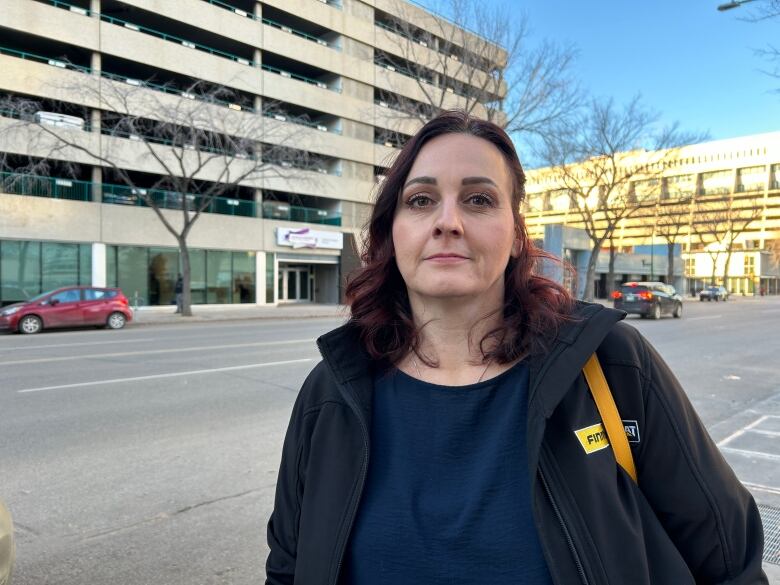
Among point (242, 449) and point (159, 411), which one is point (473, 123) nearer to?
point (242, 449)

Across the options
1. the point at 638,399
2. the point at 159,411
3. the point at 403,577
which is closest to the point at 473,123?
the point at 638,399

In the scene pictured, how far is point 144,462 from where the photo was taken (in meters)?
5.30

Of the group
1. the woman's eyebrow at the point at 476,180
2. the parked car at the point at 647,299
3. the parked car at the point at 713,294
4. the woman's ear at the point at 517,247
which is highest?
the woman's eyebrow at the point at 476,180

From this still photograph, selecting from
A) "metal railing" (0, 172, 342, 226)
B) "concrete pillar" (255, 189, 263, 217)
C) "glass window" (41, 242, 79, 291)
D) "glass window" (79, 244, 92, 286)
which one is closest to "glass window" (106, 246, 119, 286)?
"glass window" (79, 244, 92, 286)

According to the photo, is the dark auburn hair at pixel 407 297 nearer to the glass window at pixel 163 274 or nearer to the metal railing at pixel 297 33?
the glass window at pixel 163 274

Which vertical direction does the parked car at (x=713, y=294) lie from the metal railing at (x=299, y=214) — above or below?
below

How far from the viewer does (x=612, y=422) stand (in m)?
1.49

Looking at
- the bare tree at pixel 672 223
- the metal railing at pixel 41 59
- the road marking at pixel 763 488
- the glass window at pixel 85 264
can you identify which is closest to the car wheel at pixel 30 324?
the glass window at pixel 85 264

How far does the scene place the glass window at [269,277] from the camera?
34.9m

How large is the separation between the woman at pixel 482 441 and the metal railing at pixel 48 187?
26.6 m

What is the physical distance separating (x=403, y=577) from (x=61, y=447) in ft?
17.7

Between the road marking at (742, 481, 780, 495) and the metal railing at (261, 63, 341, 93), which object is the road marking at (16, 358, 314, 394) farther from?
the metal railing at (261, 63, 341, 93)

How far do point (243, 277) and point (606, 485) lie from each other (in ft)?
110

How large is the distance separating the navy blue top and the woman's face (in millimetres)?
293
